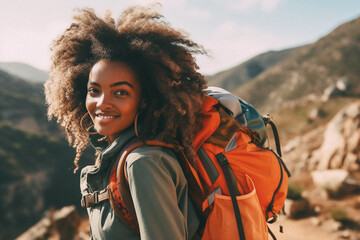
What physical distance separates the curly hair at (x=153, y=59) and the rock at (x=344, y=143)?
9152mm

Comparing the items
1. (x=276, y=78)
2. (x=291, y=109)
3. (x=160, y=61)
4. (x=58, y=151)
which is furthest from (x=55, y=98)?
(x=276, y=78)

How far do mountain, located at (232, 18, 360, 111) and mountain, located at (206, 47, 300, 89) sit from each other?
22.5 metres

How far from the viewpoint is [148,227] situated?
1138 mm

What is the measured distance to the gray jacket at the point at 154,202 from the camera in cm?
114

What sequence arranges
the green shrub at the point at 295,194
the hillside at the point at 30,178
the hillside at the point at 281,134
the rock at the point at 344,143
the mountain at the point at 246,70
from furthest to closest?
the mountain at the point at 246,70 → the hillside at the point at 30,178 → the hillside at the point at 281,134 → the rock at the point at 344,143 → the green shrub at the point at 295,194

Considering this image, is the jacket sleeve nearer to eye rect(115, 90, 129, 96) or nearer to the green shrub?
eye rect(115, 90, 129, 96)

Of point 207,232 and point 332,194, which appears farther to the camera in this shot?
point 332,194

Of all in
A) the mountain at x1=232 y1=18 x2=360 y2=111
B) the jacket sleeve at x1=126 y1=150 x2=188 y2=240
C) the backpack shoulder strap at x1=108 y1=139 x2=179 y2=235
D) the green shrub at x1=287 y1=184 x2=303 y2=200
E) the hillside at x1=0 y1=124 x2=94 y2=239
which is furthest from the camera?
the mountain at x1=232 y1=18 x2=360 y2=111

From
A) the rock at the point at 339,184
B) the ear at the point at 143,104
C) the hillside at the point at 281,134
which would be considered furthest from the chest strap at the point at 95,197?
the rock at the point at 339,184

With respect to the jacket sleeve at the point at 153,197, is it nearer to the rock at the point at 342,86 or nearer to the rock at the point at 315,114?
the rock at the point at 315,114

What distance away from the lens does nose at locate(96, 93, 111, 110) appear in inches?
59.0

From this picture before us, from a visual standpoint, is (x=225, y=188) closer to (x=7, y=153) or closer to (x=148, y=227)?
(x=148, y=227)

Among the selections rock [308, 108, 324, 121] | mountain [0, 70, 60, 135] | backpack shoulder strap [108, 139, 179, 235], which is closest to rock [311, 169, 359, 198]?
backpack shoulder strap [108, 139, 179, 235]

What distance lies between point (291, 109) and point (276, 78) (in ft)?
97.1
